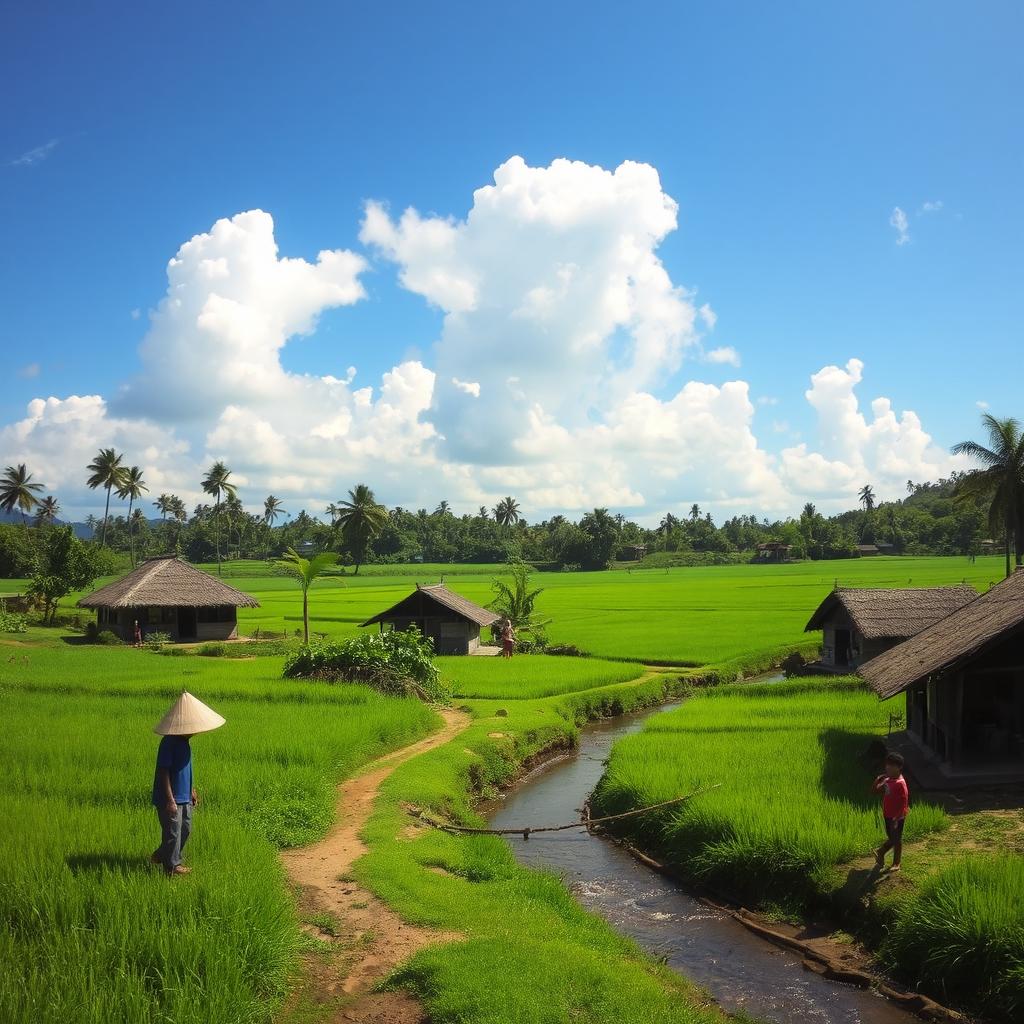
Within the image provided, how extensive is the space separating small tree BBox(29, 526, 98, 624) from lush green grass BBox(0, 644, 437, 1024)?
2513cm

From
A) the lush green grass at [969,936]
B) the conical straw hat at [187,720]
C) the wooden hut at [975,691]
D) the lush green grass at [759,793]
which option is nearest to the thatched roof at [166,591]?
the lush green grass at [759,793]

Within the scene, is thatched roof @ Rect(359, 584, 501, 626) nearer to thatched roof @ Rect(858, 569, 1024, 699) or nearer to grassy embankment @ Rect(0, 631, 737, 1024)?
grassy embankment @ Rect(0, 631, 737, 1024)

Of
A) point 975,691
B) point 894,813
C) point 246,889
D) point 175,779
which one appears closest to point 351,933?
point 246,889

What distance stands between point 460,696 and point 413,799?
10.3 meters

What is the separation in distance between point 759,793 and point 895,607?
1700 centimetres

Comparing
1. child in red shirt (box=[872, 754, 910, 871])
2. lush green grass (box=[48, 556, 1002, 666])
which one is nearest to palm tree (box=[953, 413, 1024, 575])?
lush green grass (box=[48, 556, 1002, 666])

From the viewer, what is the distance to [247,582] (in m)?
83.6

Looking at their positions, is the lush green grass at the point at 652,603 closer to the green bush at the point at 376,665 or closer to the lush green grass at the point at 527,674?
the lush green grass at the point at 527,674

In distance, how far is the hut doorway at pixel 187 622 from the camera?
126 ft

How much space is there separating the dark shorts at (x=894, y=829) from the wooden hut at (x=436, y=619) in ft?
78.0

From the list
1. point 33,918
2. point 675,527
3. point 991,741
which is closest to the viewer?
point 33,918

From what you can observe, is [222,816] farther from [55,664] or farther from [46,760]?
[55,664]

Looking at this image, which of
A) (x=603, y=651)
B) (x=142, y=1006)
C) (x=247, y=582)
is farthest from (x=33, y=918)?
(x=247, y=582)

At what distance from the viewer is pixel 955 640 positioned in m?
14.9
